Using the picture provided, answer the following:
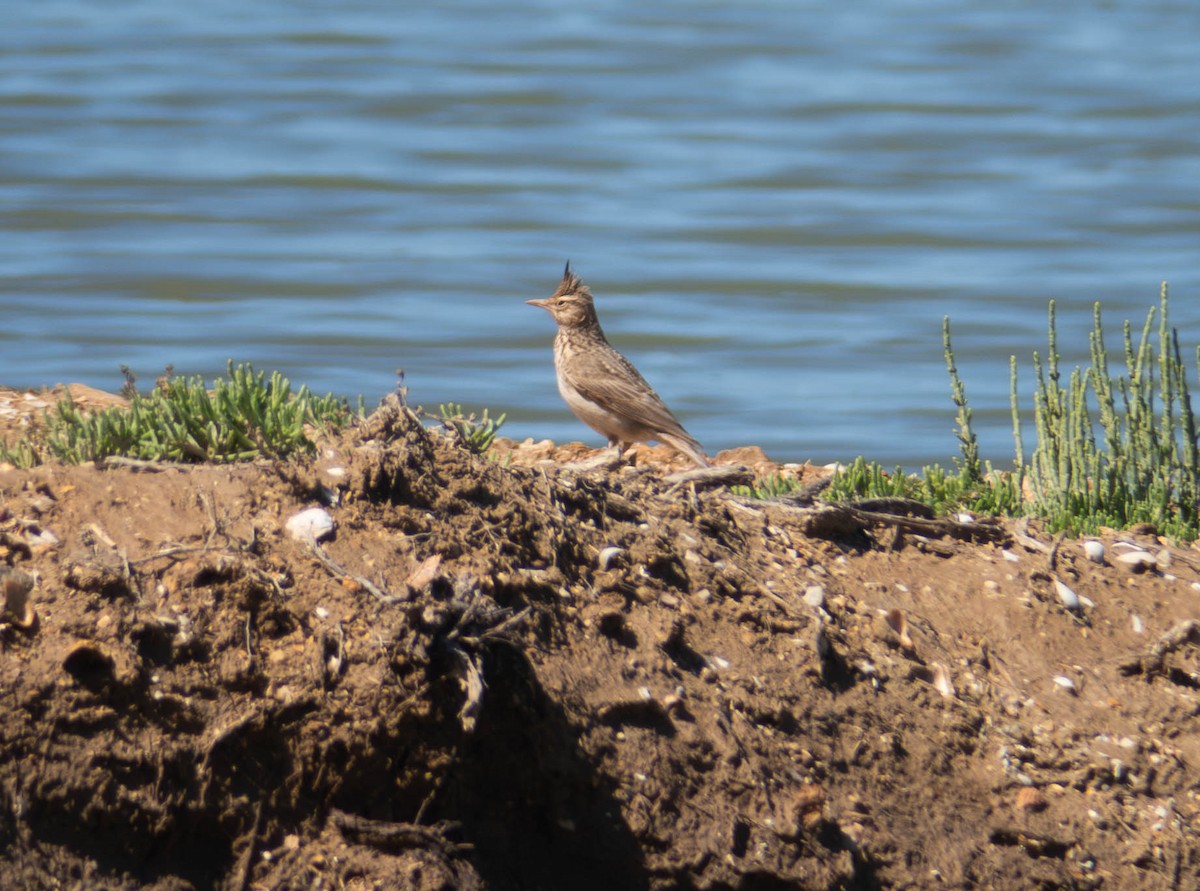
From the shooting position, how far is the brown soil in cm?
462

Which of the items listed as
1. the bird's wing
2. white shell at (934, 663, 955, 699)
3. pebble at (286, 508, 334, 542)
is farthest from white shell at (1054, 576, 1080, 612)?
the bird's wing

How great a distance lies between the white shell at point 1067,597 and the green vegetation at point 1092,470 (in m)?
1.10

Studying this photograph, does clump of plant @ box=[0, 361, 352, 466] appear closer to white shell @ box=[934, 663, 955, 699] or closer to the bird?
white shell @ box=[934, 663, 955, 699]

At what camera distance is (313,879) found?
15.3ft

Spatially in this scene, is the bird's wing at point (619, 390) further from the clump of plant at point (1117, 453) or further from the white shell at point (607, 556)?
the white shell at point (607, 556)

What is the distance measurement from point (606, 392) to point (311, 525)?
13.9 feet

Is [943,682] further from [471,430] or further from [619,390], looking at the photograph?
[619,390]

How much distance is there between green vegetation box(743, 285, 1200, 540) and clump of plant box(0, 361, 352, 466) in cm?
217

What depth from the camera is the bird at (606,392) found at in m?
9.13

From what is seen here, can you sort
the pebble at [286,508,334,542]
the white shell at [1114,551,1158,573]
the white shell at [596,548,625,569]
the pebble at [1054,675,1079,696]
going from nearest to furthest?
the pebble at [286,508,334,542] < the white shell at [596,548,625,569] < the pebble at [1054,675,1079,696] < the white shell at [1114,551,1158,573]

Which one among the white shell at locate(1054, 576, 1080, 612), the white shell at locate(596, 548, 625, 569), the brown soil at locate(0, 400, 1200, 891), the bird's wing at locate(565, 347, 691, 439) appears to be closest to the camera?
the brown soil at locate(0, 400, 1200, 891)

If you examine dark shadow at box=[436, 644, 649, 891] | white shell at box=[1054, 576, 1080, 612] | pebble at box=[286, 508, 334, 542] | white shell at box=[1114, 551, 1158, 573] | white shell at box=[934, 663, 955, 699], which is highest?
white shell at box=[1114, 551, 1158, 573]

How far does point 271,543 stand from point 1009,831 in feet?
8.32

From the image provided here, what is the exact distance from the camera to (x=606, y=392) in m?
9.26
